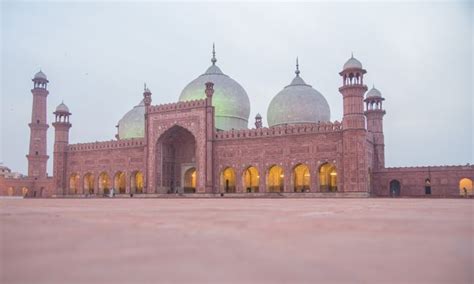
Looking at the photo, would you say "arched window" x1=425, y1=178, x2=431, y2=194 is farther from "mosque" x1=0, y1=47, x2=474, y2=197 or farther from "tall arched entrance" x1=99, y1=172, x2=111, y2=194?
"tall arched entrance" x1=99, y1=172, x2=111, y2=194

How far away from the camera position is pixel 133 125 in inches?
1213

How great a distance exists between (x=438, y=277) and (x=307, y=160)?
1980cm

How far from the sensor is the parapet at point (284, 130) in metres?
20.6

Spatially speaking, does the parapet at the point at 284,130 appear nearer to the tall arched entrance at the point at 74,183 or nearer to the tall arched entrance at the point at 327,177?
the tall arched entrance at the point at 327,177

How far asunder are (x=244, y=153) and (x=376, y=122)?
7798mm

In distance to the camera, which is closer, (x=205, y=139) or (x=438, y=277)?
(x=438, y=277)

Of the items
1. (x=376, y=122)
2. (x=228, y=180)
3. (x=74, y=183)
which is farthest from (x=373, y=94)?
(x=74, y=183)

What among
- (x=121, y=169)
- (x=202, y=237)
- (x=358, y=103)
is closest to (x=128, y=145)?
(x=121, y=169)

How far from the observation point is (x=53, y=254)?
1.82 meters

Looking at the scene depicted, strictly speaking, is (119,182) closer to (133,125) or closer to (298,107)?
(133,125)

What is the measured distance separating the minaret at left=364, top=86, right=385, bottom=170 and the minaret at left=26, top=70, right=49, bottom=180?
25.0 m

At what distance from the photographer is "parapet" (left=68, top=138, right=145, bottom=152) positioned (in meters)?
26.6

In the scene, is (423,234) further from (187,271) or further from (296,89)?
(296,89)

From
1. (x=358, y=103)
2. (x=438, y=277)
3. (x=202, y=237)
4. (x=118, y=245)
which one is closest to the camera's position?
(x=438, y=277)
